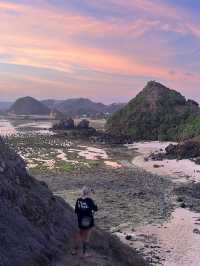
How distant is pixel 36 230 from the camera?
17.0 metres

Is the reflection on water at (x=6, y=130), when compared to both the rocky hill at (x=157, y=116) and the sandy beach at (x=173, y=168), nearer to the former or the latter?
the rocky hill at (x=157, y=116)

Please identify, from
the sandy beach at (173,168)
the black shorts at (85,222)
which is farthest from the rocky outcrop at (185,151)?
the black shorts at (85,222)

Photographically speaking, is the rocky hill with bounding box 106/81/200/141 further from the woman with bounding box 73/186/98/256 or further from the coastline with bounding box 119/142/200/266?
the woman with bounding box 73/186/98/256

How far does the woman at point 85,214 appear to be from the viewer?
1686 centimetres

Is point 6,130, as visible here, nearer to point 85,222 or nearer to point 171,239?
point 171,239

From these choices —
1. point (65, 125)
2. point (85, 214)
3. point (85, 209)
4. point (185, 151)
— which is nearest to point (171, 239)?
point (85, 214)

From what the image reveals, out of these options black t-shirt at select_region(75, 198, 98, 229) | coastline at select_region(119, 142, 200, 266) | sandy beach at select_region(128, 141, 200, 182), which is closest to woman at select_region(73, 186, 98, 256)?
black t-shirt at select_region(75, 198, 98, 229)

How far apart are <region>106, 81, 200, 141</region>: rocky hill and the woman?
267 feet

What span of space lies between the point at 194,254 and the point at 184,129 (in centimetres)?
7681

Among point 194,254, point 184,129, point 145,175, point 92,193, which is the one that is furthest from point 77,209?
point 184,129

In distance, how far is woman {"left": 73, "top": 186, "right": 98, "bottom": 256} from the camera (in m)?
16.9

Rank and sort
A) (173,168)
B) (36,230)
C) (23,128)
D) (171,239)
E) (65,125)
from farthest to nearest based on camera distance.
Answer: (23,128) → (65,125) → (173,168) → (171,239) → (36,230)

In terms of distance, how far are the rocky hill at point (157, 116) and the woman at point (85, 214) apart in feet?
267

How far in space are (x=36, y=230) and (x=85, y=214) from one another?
1733mm
